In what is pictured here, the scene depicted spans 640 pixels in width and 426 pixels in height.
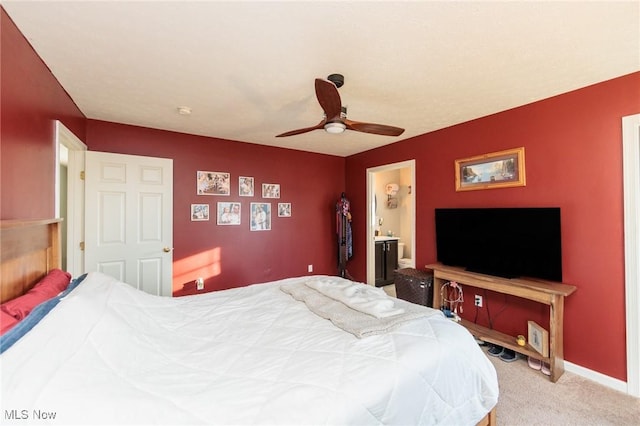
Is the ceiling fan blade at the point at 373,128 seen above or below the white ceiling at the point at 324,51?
below

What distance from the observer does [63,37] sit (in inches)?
65.6

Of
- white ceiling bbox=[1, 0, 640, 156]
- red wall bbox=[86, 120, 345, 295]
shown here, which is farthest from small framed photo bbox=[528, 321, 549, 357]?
red wall bbox=[86, 120, 345, 295]

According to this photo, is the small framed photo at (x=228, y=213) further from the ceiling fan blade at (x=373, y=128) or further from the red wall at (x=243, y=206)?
the ceiling fan blade at (x=373, y=128)

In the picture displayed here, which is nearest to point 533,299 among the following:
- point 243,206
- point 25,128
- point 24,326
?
point 24,326

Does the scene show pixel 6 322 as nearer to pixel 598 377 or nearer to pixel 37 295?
pixel 37 295

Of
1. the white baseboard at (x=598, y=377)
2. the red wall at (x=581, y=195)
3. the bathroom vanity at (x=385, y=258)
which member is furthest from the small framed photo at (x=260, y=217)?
the white baseboard at (x=598, y=377)

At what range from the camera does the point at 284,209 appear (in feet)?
14.6

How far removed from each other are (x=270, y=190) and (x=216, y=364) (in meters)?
3.24

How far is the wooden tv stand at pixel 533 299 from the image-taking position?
7.45ft

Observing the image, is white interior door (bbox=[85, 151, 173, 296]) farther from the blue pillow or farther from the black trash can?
the black trash can

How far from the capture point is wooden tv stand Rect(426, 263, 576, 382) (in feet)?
7.45

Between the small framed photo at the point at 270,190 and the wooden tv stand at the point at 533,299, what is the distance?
8.81 feet

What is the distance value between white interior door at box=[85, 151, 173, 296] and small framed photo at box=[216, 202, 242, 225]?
0.63 metres

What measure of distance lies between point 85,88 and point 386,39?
246 centimetres
